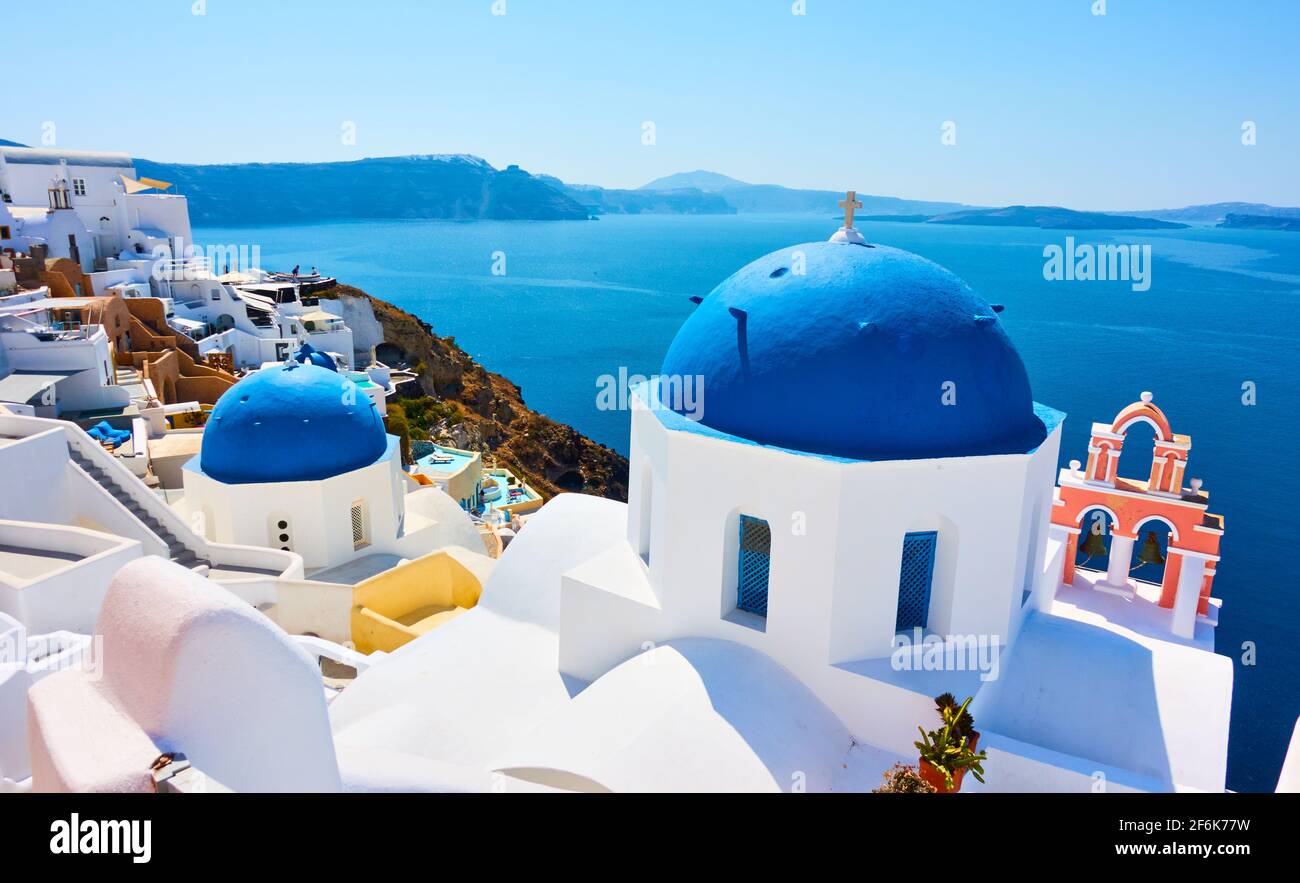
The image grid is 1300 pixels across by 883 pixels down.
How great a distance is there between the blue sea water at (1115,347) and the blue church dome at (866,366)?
3.37 metres

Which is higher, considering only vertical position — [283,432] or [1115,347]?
[283,432]

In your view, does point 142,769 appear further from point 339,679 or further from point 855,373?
point 339,679

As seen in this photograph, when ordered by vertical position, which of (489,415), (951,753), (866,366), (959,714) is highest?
(866,366)

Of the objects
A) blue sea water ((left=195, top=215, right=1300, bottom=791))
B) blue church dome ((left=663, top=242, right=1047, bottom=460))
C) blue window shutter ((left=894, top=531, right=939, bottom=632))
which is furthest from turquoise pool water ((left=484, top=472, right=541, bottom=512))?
blue window shutter ((left=894, top=531, right=939, bottom=632))

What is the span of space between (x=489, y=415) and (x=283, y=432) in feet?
119

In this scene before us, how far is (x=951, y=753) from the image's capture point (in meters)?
6.66

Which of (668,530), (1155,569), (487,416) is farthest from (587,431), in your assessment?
(668,530)

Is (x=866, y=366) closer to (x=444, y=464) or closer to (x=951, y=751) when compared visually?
(x=951, y=751)

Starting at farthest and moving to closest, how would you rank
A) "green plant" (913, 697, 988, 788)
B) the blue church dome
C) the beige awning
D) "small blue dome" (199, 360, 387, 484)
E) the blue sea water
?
1. the beige awning
2. the blue sea water
3. "small blue dome" (199, 360, 387, 484)
4. the blue church dome
5. "green plant" (913, 697, 988, 788)

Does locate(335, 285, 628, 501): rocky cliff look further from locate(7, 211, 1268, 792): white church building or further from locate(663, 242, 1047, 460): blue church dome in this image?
locate(663, 242, 1047, 460): blue church dome

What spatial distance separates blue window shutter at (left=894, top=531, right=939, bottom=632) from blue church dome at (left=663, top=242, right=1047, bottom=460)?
1.07 metres

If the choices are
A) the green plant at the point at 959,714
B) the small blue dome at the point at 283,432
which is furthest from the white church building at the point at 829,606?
the small blue dome at the point at 283,432

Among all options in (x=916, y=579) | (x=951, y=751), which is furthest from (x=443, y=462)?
(x=951, y=751)

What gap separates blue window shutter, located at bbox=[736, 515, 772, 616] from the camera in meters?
8.73
